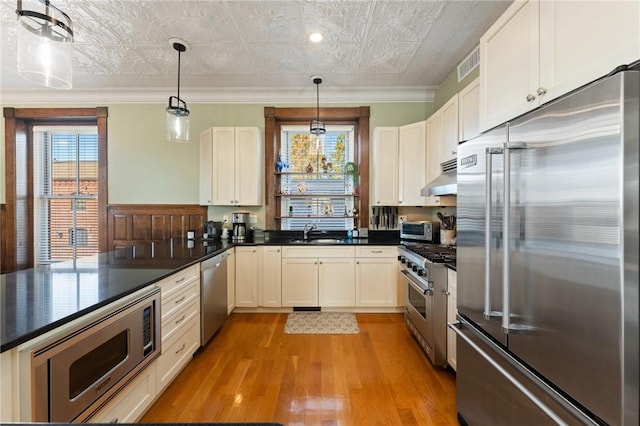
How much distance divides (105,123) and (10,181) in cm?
156

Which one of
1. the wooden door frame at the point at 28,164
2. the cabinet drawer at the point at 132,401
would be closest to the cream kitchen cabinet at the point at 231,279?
the cabinet drawer at the point at 132,401

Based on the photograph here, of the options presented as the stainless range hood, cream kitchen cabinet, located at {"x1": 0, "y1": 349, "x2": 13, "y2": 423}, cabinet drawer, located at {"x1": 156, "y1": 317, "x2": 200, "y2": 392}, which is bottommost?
cabinet drawer, located at {"x1": 156, "y1": 317, "x2": 200, "y2": 392}

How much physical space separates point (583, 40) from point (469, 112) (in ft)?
4.89

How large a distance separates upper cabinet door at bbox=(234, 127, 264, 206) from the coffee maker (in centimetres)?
17

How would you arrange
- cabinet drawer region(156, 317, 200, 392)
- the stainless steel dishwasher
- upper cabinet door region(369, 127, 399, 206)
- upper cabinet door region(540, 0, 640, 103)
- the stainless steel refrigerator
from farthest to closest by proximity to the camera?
upper cabinet door region(369, 127, 399, 206) < the stainless steel dishwasher < cabinet drawer region(156, 317, 200, 392) < upper cabinet door region(540, 0, 640, 103) < the stainless steel refrigerator

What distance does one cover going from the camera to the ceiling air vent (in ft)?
9.74

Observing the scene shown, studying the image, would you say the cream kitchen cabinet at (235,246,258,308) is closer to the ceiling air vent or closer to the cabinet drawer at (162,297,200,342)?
the cabinet drawer at (162,297,200,342)

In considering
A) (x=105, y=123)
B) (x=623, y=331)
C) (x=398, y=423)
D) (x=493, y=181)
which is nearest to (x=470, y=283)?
(x=493, y=181)

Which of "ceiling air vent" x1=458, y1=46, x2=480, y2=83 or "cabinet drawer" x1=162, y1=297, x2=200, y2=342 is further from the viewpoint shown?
"ceiling air vent" x1=458, y1=46, x2=480, y2=83

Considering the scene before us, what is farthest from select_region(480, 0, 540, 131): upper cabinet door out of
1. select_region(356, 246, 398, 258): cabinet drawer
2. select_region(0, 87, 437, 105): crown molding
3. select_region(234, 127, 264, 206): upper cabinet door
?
select_region(234, 127, 264, 206): upper cabinet door

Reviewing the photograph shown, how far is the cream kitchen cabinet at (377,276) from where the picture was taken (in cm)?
374

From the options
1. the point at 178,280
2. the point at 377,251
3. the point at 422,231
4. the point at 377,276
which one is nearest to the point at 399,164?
the point at 422,231

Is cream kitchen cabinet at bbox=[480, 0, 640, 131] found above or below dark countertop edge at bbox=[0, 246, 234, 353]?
above

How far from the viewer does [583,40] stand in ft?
3.77
